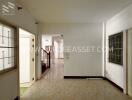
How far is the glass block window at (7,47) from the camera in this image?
11.2 feet

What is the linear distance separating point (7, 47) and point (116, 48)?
12.0 feet

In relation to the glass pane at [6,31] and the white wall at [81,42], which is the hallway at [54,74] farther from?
the glass pane at [6,31]

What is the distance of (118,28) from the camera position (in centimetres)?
530

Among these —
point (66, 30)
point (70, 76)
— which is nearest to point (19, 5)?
point (66, 30)

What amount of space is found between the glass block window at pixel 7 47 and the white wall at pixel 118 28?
3.14 m

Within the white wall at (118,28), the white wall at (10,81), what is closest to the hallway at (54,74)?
the white wall at (118,28)

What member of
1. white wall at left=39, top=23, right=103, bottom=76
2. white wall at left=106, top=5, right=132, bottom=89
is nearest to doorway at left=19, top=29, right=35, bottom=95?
white wall at left=39, top=23, right=103, bottom=76

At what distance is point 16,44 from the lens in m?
4.13

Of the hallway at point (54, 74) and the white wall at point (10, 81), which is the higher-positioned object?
the white wall at point (10, 81)

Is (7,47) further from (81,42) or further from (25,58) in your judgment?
(81,42)

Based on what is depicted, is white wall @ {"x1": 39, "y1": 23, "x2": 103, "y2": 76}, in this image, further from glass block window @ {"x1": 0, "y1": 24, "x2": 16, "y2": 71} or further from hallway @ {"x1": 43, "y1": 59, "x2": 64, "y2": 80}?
glass block window @ {"x1": 0, "y1": 24, "x2": 16, "y2": 71}

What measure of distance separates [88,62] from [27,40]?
115 inches

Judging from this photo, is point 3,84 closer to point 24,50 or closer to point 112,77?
point 24,50

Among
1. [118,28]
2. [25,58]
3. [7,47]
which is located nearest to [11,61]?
[7,47]
